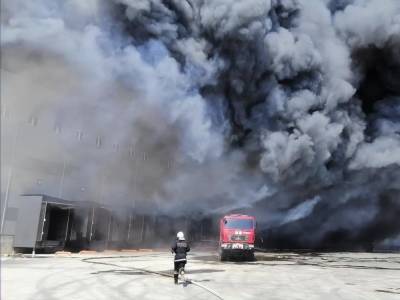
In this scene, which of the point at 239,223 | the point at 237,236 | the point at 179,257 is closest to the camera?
the point at 179,257

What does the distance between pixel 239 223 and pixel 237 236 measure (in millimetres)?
966

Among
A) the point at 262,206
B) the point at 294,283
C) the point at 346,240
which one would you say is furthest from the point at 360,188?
the point at 294,283

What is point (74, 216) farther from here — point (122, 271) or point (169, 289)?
point (169, 289)

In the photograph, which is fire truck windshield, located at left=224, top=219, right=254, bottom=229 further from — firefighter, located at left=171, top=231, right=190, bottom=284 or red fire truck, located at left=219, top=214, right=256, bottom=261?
firefighter, located at left=171, top=231, right=190, bottom=284

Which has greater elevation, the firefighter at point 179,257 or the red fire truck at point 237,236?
the red fire truck at point 237,236

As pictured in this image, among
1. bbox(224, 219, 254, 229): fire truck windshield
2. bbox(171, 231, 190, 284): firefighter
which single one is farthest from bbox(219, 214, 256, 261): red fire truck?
bbox(171, 231, 190, 284): firefighter

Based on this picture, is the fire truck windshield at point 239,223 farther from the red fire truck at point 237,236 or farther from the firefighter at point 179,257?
the firefighter at point 179,257

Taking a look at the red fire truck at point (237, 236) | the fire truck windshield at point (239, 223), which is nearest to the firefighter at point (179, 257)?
the red fire truck at point (237, 236)

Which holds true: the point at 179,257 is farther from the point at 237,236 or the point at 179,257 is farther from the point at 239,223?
the point at 239,223

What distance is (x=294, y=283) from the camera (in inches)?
651

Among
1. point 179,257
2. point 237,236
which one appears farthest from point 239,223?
point 179,257

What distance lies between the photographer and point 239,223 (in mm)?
29438

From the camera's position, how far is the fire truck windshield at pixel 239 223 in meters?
29.3

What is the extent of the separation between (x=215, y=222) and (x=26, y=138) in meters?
41.2
